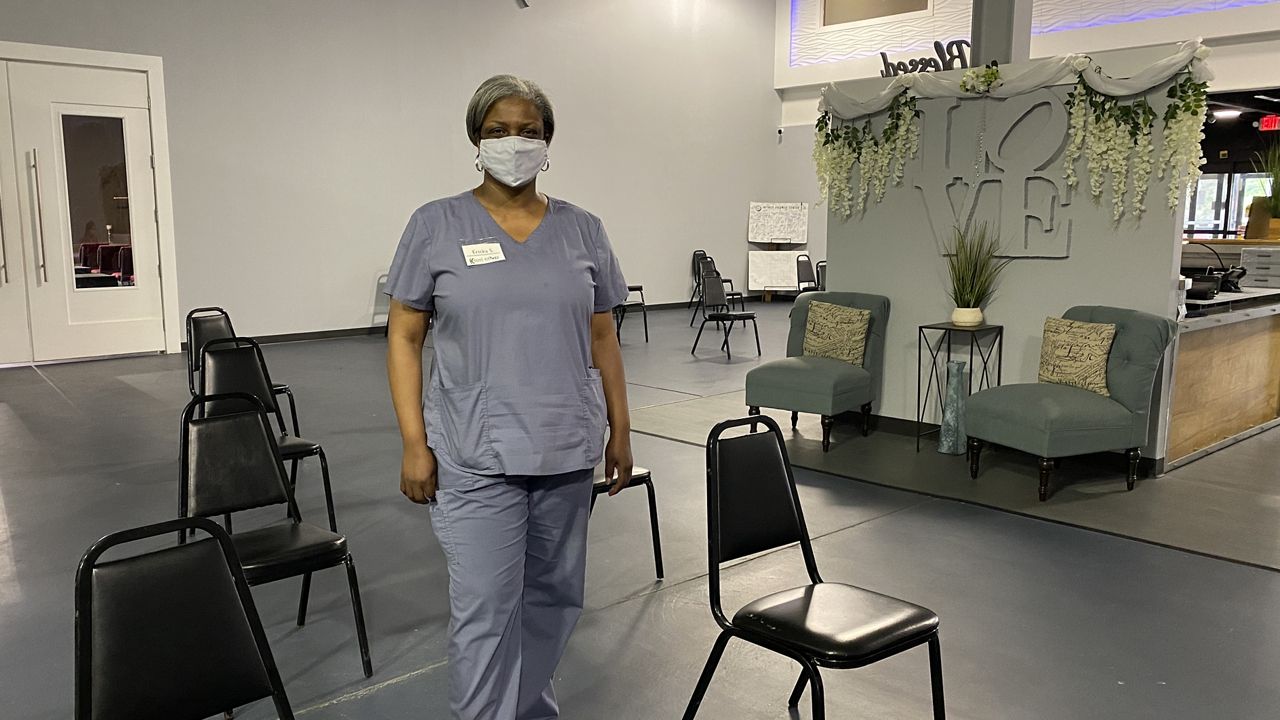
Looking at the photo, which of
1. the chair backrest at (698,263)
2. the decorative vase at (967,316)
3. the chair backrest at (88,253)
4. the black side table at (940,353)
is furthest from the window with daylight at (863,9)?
the chair backrest at (88,253)

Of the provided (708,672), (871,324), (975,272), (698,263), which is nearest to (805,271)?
(698,263)

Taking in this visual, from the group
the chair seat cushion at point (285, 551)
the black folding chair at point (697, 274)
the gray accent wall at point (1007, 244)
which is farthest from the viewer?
the black folding chair at point (697, 274)

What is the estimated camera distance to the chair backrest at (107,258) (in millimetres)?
9094

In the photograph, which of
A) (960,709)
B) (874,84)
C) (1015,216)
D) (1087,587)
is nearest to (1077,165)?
(1015,216)

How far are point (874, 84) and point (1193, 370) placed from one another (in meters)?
2.53

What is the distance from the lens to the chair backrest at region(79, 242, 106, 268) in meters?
8.98

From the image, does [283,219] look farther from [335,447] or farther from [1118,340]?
[1118,340]

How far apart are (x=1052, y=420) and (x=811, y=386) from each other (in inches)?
57.0

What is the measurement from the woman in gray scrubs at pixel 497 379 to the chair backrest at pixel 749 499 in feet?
1.16

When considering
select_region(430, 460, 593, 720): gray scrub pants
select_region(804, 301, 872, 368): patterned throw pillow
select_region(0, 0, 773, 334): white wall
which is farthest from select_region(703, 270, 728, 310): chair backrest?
select_region(430, 460, 593, 720): gray scrub pants

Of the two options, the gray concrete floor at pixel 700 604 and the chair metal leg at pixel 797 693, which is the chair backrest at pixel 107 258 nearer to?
the gray concrete floor at pixel 700 604

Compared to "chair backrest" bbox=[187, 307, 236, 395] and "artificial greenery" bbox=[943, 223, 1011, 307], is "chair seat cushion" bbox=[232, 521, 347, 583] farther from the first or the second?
"artificial greenery" bbox=[943, 223, 1011, 307]

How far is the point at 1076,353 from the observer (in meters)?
5.12

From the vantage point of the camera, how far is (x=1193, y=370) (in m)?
5.48
